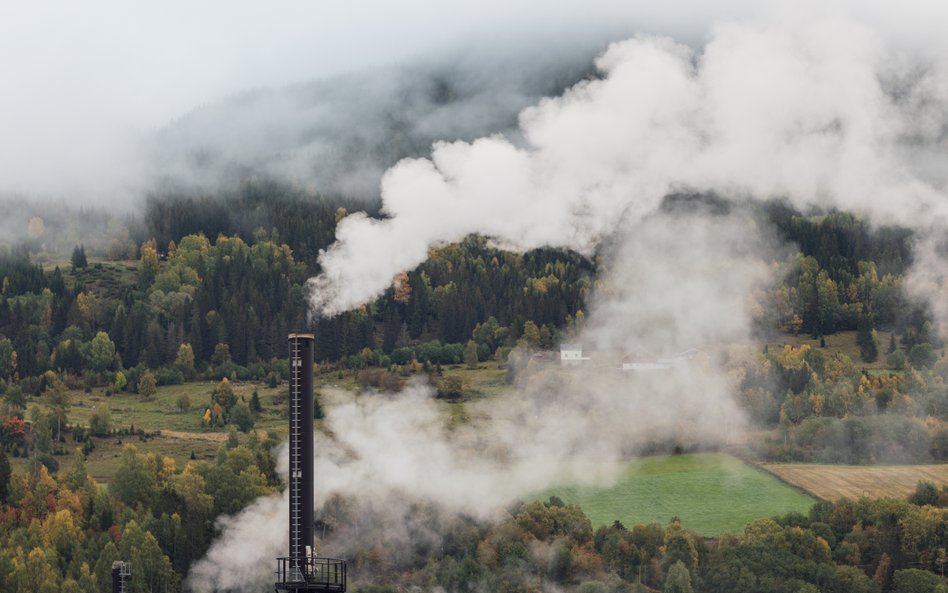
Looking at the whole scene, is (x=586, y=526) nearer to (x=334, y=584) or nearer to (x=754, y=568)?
(x=754, y=568)

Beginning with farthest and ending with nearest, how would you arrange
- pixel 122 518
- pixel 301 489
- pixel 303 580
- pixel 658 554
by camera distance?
pixel 122 518, pixel 658 554, pixel 301 489, pixel 303 580

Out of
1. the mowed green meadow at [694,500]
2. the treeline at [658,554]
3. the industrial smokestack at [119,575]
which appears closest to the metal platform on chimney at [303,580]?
the industrial smokestack at [119,575]

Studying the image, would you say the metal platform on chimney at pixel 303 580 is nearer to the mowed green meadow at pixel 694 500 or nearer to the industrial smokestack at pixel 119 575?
the industrial smokestack at pixel 119 575

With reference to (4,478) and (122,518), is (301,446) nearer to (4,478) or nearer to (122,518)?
(122,518)

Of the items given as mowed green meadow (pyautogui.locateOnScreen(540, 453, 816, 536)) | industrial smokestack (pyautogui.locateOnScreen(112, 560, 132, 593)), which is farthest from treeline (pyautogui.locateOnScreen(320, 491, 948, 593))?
industrial smokestack (pyautogui.locateOnScreen(112, 560, 132, 593))

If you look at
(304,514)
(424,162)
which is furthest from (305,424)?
(424,162)

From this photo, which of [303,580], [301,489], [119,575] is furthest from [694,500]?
[303,580]

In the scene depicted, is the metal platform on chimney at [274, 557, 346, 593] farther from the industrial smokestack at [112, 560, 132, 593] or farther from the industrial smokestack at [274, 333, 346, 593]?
the industrial smokestack at [112, 560, 132, 593]
